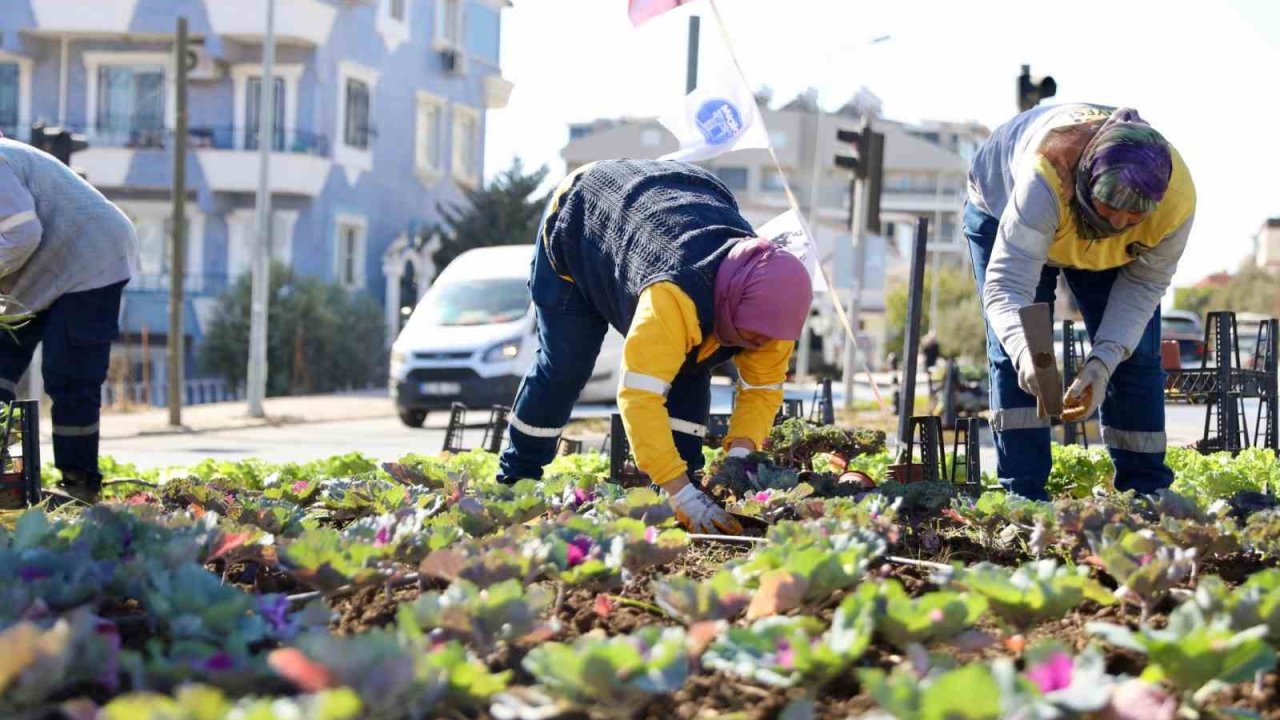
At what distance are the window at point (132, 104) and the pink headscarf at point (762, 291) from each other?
29.9m

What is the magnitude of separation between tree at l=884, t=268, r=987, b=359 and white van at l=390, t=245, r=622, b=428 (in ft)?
115

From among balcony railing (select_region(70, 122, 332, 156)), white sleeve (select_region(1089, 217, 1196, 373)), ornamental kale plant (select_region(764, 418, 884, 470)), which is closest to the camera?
white sleeve (select_region(1089, 217, 1196, 373))

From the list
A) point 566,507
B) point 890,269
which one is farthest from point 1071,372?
point 890,269

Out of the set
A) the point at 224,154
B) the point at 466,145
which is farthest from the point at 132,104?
the point at 466,145

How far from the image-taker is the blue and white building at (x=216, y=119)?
104 ft

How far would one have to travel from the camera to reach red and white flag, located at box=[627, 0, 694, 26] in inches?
410

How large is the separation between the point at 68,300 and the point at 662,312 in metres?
2.90

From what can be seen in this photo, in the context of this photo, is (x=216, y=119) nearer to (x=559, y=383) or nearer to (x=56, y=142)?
(x=56, y=142)

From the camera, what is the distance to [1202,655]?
2299 millimetres

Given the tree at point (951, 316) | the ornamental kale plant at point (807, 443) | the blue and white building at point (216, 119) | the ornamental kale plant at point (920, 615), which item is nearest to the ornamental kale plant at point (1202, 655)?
the ornamental kale plant at point (920, 615)

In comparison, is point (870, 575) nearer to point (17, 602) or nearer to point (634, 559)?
point (634, 559)

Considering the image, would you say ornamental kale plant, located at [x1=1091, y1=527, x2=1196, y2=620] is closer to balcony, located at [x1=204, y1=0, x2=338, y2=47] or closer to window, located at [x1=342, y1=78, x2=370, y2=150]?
balcony, located at [x1=204, y1=0, x2=338, y2=47]

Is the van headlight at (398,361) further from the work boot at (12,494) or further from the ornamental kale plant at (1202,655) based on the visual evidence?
the ornamental kale plant at (1202,655)

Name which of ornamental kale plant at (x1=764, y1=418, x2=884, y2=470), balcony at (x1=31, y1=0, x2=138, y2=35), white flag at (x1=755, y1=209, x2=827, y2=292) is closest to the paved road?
white flag at (x1=755, y1=209, x2=827, y2=292)
